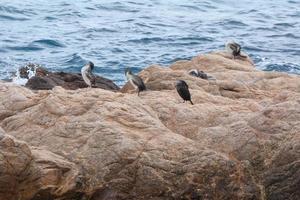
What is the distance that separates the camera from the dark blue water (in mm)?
28844

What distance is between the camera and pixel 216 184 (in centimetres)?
1238

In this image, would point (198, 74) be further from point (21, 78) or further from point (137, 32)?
point (137, 32)

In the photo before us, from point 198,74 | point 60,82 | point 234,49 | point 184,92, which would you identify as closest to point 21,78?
point 60,82

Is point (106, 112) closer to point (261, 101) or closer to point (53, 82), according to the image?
point (261, 101)

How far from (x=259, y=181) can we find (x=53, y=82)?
8.27 m

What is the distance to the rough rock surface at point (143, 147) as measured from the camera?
12.0 meters

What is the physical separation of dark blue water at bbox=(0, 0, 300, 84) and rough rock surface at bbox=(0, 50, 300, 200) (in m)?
11.7

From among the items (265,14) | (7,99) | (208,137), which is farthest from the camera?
(265,14)

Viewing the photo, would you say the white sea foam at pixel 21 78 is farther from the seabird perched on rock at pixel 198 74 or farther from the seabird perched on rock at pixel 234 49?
the seabird perched on rock at pixel 198 74

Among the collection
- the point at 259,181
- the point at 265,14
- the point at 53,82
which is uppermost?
the point at 259,181

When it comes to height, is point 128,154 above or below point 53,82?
above

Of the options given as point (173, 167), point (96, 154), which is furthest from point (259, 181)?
point (96, 154)

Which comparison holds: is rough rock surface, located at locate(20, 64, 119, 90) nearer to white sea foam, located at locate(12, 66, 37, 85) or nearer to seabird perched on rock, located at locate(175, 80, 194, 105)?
white sea foam, located at locate(12, 66, 37, 85)

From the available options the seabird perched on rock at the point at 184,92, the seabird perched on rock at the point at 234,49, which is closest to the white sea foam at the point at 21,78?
the seabird perched on rock at the point at 234,49
